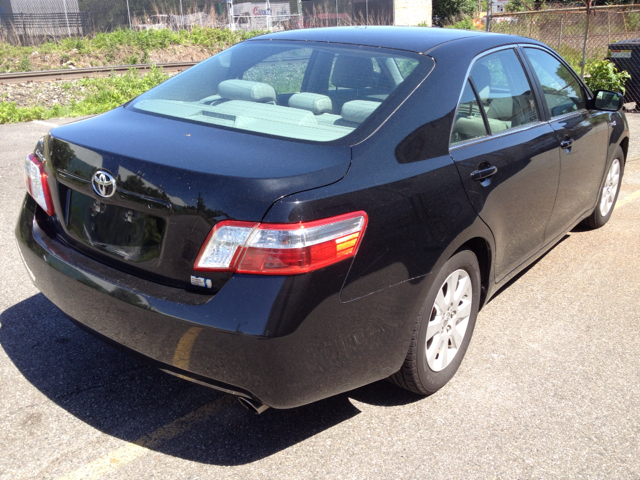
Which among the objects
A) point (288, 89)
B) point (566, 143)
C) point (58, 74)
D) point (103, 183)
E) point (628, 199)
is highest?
point (288, 89)

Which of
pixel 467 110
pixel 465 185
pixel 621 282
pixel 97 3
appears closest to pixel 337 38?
pixel 467 110

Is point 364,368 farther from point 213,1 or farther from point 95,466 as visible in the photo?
point 213,1

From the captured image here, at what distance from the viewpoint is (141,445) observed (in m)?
2.62

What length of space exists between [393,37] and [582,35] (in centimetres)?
1827

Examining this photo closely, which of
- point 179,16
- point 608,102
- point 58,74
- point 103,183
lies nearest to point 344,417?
point 103,183

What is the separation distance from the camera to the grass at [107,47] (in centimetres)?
2203

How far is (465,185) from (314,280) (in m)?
1.04

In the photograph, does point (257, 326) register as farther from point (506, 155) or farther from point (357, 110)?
point (506, 155)

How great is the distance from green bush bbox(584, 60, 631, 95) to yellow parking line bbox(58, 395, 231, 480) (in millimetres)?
10575

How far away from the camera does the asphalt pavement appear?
8.34ft

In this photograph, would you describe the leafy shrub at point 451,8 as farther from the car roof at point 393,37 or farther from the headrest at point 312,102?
the headrest at point 312,102

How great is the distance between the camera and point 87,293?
2533 mm

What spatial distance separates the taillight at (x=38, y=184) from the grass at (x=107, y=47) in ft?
66.5

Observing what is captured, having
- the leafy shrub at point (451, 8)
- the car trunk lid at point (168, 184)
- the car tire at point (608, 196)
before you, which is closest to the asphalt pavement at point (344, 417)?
the car trunk lid at point (168, 184)
